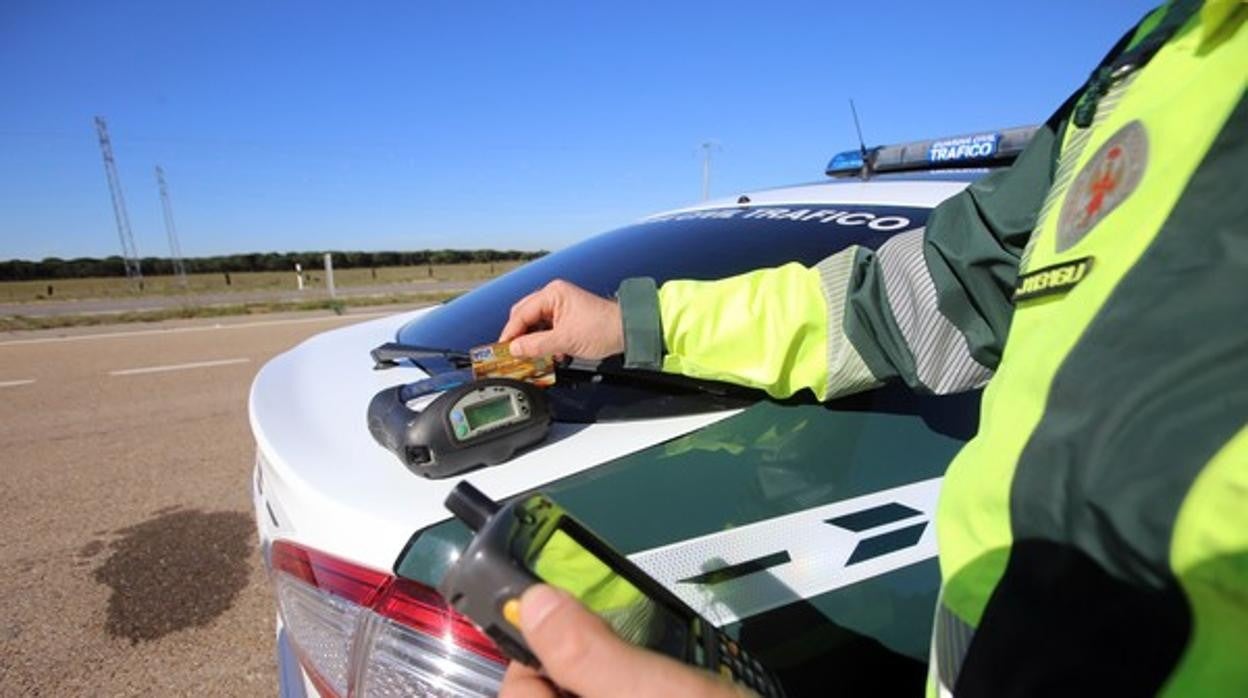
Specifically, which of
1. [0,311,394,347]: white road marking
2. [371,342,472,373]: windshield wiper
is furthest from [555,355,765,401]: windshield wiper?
[0,311,394,347]: white road marking

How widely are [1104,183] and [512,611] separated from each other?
Result: 71 centimetres

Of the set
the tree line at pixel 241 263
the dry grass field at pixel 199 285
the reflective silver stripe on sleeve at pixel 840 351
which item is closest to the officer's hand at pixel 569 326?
the reflective silver stripe on sleeve at pixel 840 351

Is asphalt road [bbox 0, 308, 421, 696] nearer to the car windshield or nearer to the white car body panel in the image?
the white car body panel

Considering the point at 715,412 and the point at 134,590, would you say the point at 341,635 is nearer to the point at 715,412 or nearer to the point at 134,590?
the point at 715,412

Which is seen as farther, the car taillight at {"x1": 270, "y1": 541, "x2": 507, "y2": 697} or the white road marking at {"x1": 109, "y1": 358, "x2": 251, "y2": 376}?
the white road marking at {"x1": 109, "y1": 358, "x2": 251, "y2": 376}

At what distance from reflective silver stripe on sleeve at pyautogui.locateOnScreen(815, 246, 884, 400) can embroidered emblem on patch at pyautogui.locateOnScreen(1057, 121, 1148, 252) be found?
495mm

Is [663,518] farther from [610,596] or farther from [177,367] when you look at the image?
[177,367]

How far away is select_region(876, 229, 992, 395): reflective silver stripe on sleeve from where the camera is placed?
1.08 m

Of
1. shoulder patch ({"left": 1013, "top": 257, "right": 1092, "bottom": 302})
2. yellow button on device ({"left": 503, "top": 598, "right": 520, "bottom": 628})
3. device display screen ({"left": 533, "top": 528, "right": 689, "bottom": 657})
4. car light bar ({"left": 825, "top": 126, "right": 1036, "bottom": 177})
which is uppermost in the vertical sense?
car light bar ({"left": 825, "top": 126, "right": 1036, "bottom": 177})

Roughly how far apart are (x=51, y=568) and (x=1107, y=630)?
12.0ft

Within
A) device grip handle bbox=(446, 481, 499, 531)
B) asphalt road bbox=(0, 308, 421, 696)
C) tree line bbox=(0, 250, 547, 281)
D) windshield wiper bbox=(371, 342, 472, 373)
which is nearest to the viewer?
device grip handle bbox=(446, 481, 499, 531)

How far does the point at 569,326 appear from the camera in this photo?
53.1 inches

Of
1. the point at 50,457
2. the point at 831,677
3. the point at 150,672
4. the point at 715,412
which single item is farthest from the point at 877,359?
the point at 50,457

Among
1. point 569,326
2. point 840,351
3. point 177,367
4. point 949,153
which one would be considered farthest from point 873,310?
point 177,367
